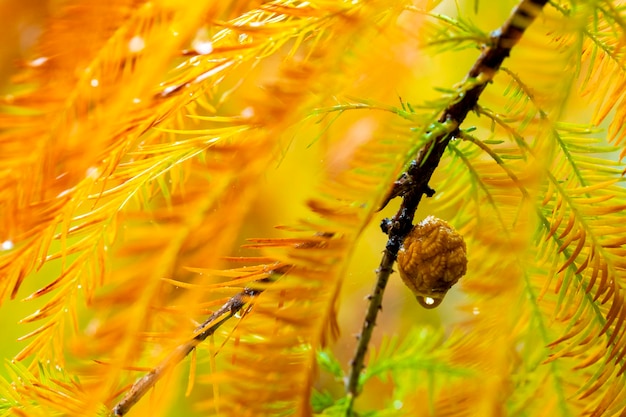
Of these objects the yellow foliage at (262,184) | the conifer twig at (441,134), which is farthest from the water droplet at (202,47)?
the conifer twig at (441,134)

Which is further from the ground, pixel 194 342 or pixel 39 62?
pixel 39 62

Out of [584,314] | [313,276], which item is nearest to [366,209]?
[313,276]

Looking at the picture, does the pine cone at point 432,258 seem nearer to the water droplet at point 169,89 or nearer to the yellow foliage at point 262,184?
the yellow foliage at point 262,184

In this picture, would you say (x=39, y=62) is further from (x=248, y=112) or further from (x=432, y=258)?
(x=432, y=258)

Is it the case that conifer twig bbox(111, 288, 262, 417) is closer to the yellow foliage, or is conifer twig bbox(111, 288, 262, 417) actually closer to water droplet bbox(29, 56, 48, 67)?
the yellow foliage

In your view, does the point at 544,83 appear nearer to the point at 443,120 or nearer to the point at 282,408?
the point at 443,120

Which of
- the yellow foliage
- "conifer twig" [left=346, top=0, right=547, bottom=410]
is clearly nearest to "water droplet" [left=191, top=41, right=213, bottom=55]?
the yellow foliage

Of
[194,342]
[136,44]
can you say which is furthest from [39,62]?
[194,342]

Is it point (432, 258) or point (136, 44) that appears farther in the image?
point (432, 258)
